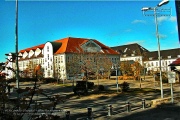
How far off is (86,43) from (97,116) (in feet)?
161

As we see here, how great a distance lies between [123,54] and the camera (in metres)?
104

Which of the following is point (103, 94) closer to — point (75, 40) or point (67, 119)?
point (67, 119)

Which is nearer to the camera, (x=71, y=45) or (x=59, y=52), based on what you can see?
(x=59, y=52)

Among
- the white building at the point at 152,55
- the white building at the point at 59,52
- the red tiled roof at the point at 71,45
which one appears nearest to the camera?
the white building at the point at 59,52

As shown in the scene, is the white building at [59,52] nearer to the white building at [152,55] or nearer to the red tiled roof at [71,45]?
the red tiled roof at [71,45]

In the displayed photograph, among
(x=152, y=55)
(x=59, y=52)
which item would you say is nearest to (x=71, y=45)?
(x=59, y=52)

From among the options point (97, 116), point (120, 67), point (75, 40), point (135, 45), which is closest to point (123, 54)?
point (135, 45)

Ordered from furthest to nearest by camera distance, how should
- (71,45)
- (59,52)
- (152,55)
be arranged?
1. (152,55)
2. (71,45)
3. (59,52)

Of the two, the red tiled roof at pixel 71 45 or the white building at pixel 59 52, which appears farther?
the red tiled roof at pixel 71 45

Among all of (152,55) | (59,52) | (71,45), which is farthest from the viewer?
(152,55)

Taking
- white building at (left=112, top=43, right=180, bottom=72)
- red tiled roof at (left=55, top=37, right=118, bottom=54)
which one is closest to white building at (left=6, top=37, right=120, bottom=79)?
red tiled roof at (left=55, top=37, right=118, bottom=54)

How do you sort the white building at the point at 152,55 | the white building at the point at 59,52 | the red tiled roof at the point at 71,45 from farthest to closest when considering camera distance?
the white building at the point at 152,55
the red tiled roof at the point at 71,45
the white building at the point at 59,52

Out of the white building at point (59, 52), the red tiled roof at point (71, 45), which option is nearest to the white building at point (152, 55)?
the white building at point (59, 52)

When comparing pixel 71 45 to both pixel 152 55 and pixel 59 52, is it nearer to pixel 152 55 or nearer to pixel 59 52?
pixel 59 52
